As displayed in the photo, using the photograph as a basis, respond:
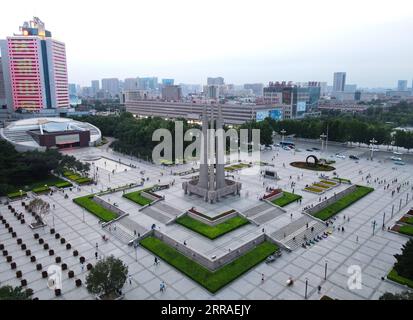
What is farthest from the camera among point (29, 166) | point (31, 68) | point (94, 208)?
point (31, 68)

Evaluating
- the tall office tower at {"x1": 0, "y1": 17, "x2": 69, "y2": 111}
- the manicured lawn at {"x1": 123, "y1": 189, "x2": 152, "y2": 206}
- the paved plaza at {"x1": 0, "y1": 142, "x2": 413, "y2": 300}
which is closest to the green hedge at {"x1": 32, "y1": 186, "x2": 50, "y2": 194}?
the paved plaza at {"x1": 0, "y1": 142, "x2": 413, "y2": 300}

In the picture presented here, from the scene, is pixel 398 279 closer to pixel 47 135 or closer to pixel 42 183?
pixel 42 183

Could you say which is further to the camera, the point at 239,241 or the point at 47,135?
the point at 47,135

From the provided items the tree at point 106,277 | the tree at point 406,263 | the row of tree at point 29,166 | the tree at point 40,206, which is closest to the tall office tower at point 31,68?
the row of tree at point 29,166

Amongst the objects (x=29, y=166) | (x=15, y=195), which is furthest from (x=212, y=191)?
(x=29, y=166)

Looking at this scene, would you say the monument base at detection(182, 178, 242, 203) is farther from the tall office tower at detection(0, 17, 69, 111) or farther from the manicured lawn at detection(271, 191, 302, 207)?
the tall office tower at detection(0, 17, 69, 111)
